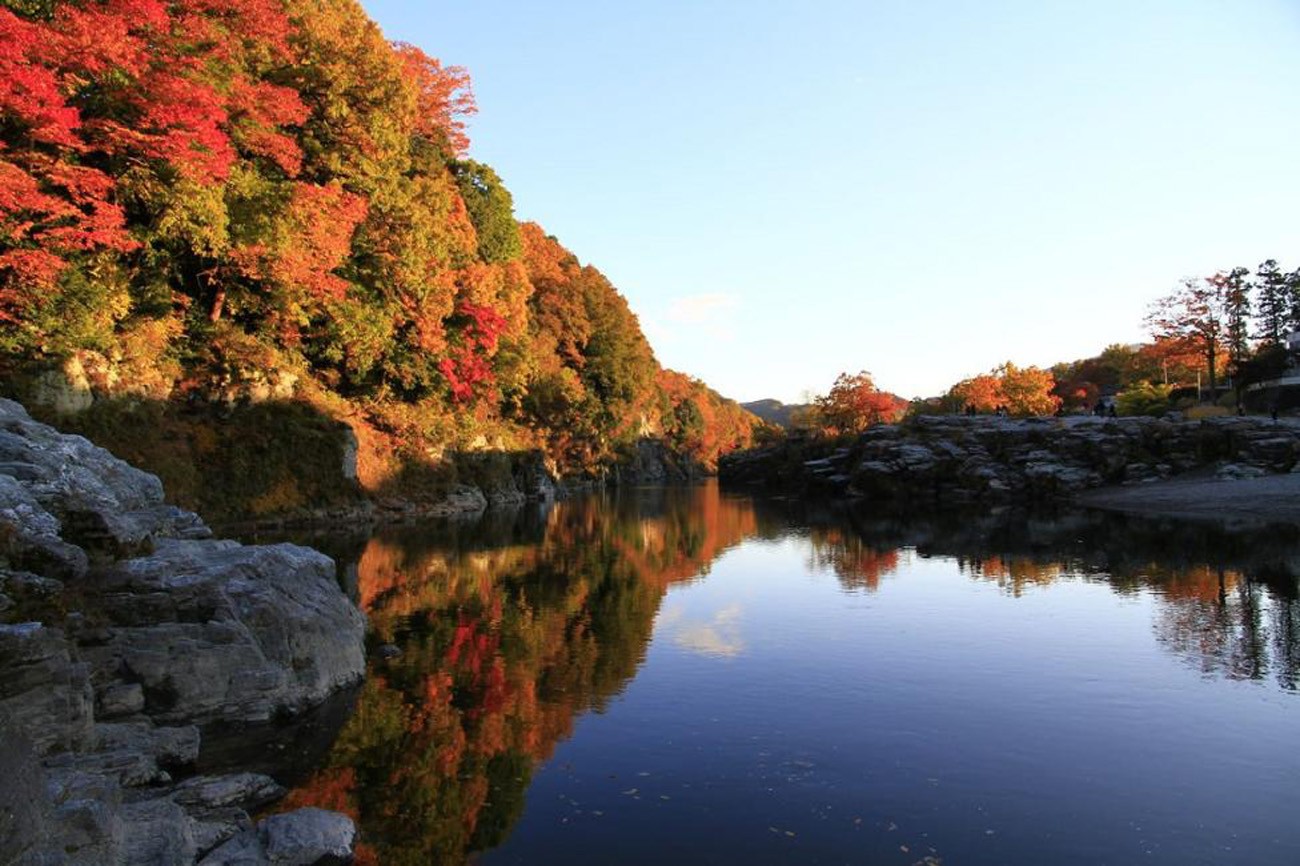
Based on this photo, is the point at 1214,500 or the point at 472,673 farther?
the point at 1214,500

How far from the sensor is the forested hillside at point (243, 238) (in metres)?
22.0

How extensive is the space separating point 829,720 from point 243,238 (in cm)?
2590

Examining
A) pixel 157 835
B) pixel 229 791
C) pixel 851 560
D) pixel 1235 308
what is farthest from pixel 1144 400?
pixel 157 835

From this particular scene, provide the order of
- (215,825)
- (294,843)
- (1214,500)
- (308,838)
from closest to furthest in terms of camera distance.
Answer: (294,843)
(308,838)
(215,825)
(1214,500)

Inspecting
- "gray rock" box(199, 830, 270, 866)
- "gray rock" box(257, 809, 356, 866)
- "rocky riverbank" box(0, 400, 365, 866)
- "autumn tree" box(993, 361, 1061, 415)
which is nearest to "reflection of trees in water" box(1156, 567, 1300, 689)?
"gray rock" box(257, 809, 356, 866)

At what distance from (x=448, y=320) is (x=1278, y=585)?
37586 millimetres

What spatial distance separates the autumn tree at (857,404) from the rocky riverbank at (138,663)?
79459 mm

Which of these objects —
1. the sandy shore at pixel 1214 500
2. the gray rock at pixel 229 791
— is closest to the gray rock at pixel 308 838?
the gray rock at pixel 229 791

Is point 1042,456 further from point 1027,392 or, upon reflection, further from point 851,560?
point 851,560

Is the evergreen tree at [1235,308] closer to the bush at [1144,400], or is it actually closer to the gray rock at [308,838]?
the bush at [1144,400]

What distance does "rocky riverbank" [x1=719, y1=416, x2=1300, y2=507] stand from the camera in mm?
49344

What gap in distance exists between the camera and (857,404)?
292ft

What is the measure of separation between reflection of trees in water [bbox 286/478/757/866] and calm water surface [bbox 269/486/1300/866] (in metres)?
0.06

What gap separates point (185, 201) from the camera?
81.3 ft
